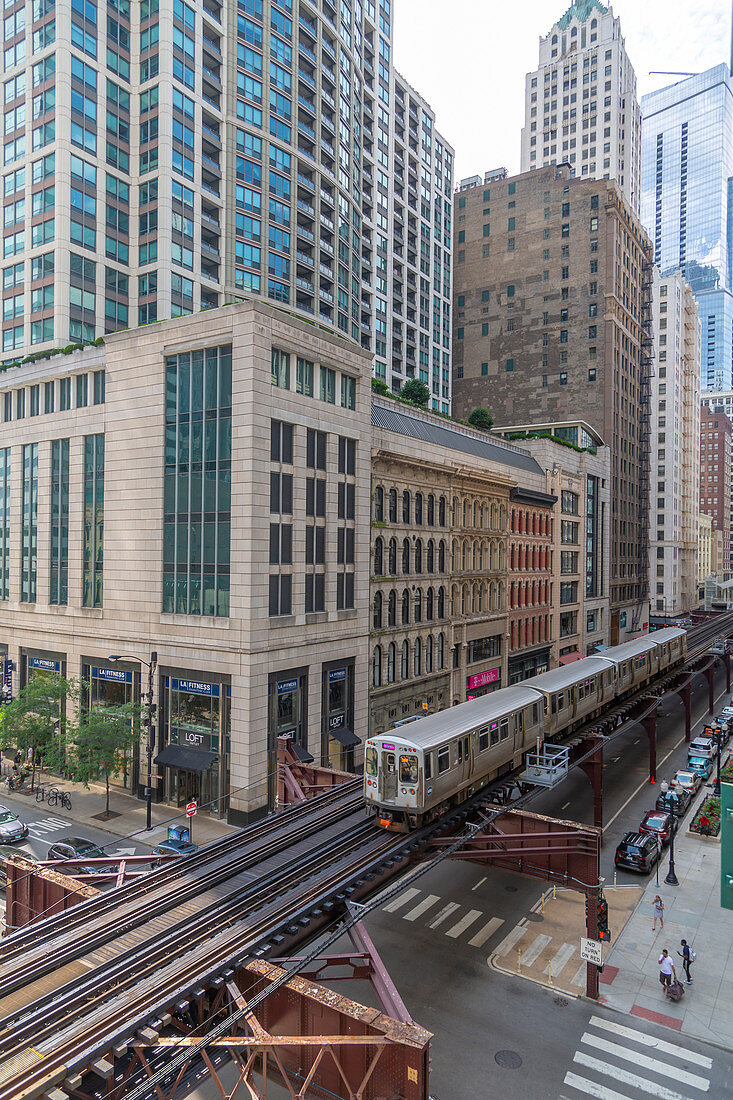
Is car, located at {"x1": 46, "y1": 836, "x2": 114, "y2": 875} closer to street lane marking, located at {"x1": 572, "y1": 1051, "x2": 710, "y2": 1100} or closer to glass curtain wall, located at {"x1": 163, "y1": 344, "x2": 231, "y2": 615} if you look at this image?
glass curtain wall, located at {"x1": 163, "y1": 344, "x2": 231, "y2": 615}

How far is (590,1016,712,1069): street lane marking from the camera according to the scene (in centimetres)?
1939

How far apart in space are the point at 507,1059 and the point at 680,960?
9.27 meters

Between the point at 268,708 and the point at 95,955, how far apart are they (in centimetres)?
2122

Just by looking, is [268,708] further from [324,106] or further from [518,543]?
[324,106]

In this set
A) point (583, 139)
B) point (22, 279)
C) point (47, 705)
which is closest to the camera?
point (47, 705)

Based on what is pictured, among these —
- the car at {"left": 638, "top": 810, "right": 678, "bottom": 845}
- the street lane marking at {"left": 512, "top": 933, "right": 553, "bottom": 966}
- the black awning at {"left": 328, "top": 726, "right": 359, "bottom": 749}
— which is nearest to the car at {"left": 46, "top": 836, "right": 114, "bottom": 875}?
the black awning at {"left": 328, "top": 726, "right": 359, "bottom": 749}

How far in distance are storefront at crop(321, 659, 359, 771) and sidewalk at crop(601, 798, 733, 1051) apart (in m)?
18.2

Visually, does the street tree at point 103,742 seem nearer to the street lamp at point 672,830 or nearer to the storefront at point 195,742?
the storefront at point 195,742

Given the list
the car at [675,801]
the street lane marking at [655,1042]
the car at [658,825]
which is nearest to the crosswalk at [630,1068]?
the street lane marking at [655,1042]

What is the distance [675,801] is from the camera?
37.6 metres

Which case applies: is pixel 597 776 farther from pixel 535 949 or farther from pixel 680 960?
pixel 535 949

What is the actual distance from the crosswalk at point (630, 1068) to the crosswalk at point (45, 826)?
1027 inches

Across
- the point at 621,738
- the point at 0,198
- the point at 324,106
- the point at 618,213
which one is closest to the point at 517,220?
the point at 618,213

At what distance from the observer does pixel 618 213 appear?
90.4 m
